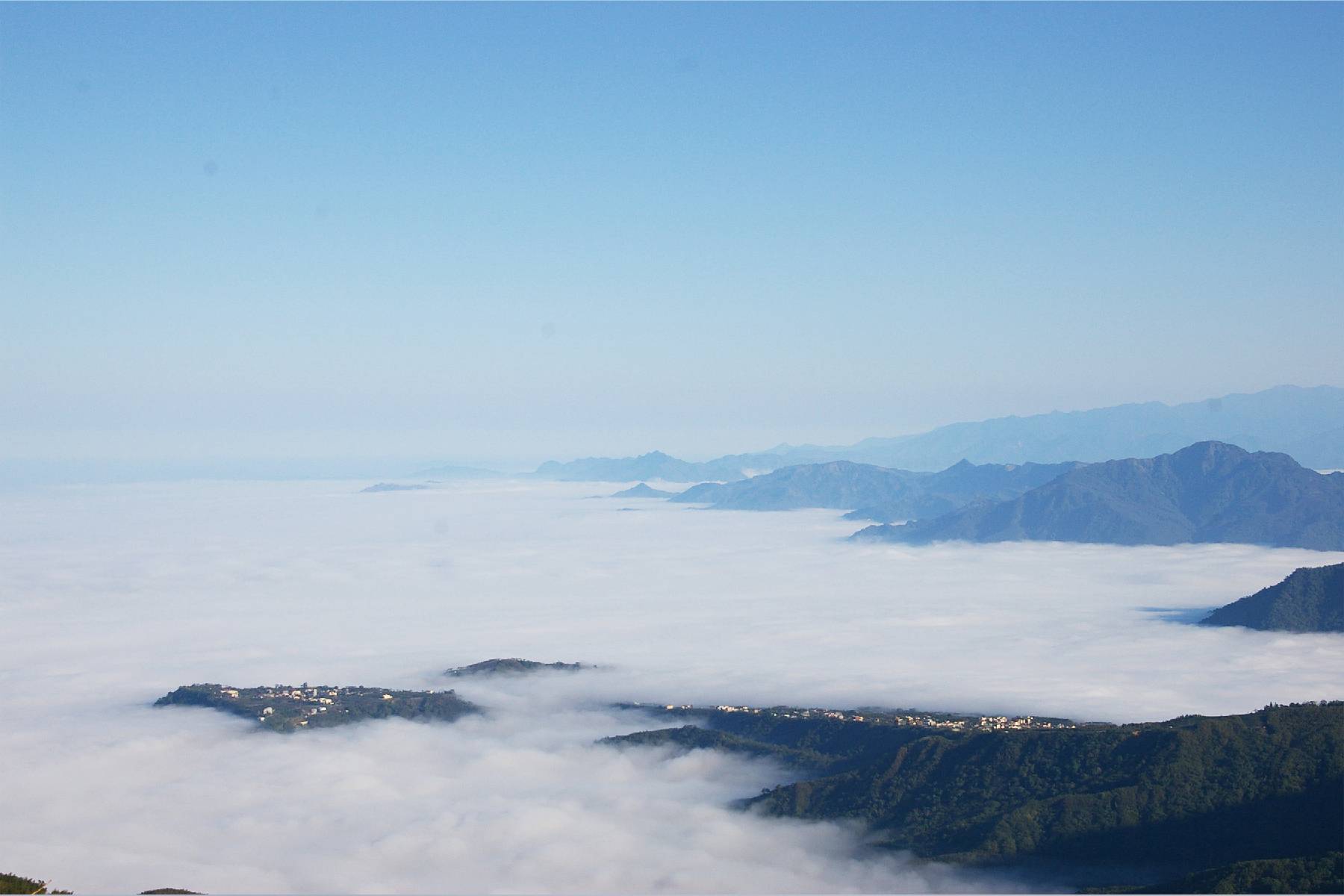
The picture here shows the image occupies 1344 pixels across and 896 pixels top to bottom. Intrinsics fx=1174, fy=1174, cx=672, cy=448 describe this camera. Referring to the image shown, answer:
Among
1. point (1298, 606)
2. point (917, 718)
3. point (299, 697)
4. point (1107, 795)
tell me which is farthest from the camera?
point (1298, 606)

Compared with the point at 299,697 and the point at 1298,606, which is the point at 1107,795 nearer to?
the point at 299,697

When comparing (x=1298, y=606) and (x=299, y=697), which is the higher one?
(x=1298, y=606)

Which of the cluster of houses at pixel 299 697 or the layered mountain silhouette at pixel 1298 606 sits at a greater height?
the layered mountain silhouette at pixel 1298 606

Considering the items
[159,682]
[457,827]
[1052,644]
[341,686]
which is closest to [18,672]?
[159,682]

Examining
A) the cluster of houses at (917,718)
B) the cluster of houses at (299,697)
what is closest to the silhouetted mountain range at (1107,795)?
the cluster of houses at (917,718)

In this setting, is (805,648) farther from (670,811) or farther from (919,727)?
(670,811)

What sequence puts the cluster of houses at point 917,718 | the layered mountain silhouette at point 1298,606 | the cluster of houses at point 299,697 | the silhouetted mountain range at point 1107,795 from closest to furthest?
1. the silhouetted mountain range at point 1107,795
2. the cluster of houses at point 917,718
3. the cluster of houses at point 299,697
4. the layered mountain silhouette at point 1298,606

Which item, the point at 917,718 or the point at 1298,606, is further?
the point at 1298,606

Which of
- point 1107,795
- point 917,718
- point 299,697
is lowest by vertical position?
point 1107,795

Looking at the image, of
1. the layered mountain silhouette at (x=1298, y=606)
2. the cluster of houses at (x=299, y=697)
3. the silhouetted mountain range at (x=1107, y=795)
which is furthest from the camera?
the layered mountain silhouette at (x=1298, y=606)

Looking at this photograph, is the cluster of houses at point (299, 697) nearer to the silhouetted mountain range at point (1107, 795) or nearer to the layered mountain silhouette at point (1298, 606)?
the silhouetted mountain range at point (1107, 795)

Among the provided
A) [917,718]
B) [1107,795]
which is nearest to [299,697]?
[917,718]
